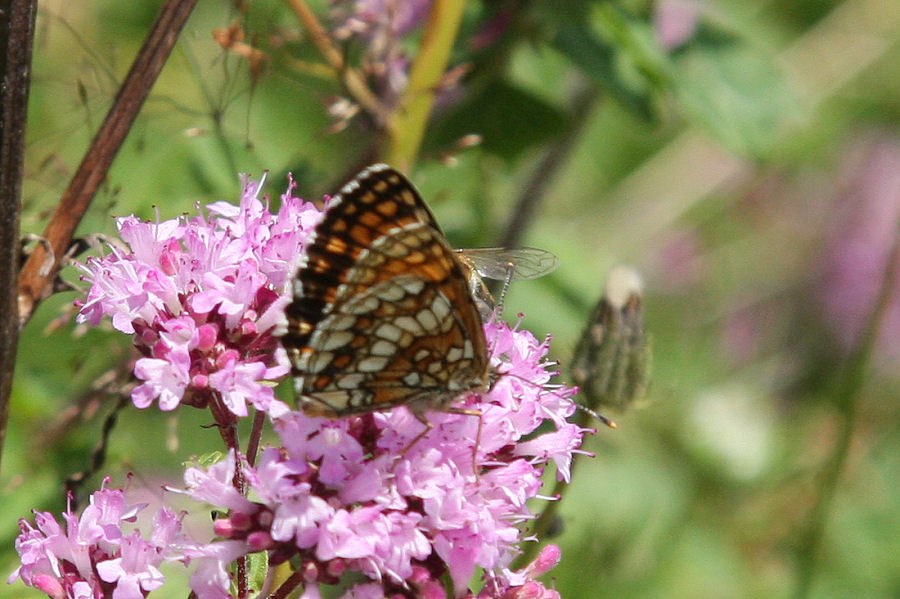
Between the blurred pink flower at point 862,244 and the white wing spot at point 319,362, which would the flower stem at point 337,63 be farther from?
the blurred pink flower at point 862,244

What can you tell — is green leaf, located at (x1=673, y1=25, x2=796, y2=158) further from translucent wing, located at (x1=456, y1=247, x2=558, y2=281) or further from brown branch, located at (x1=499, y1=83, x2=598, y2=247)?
translucent wing, located at (x1=456, y1=247, x2=558, y2=281)

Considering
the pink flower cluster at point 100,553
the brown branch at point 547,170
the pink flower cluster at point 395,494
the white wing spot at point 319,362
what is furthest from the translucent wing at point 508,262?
the brown branch at point 547,170

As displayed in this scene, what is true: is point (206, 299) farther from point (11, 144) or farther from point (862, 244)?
point (862, 244)

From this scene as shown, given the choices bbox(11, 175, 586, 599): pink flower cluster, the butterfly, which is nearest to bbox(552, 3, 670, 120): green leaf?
bbox(11, 175, 586, 599): pink flower cluster

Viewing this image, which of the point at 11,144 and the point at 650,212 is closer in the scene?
the point at 11,144

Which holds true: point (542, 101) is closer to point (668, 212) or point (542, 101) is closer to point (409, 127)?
point (409, 127)

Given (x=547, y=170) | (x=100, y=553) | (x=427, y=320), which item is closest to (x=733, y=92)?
(x=547, y=170)
